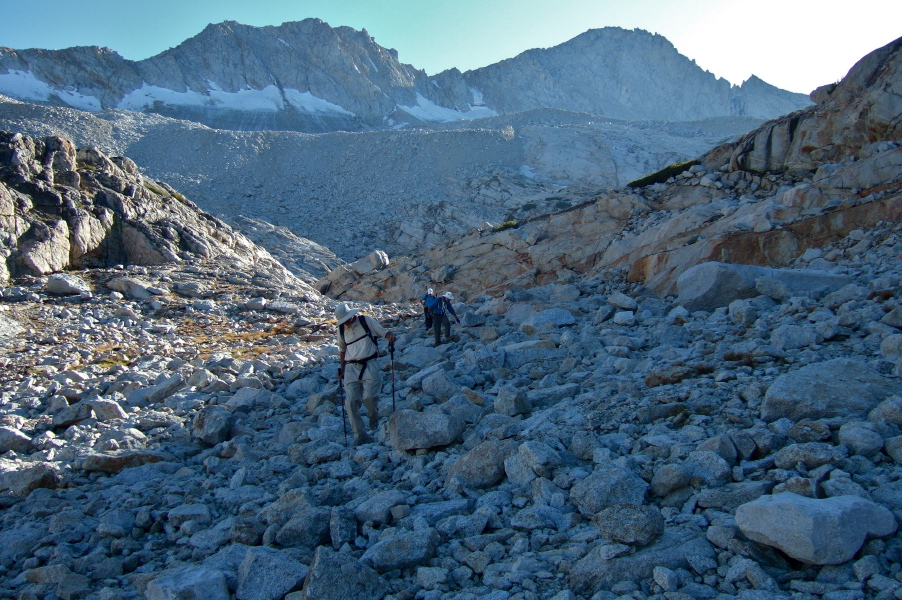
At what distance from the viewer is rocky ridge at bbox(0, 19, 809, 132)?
→ 89812mm

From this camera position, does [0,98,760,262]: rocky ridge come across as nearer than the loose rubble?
No

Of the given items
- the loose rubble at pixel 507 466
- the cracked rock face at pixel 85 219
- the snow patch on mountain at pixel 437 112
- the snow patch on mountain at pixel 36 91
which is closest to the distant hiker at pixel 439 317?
the loose rubble at pixel 507 466

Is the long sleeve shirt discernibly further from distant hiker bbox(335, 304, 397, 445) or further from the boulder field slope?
the boulder field slope

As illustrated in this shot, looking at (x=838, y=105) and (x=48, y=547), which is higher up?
(x=838, y=105)

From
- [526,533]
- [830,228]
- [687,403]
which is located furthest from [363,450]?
[830,228]

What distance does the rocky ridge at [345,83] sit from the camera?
89812mm

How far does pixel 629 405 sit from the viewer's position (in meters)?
5.50

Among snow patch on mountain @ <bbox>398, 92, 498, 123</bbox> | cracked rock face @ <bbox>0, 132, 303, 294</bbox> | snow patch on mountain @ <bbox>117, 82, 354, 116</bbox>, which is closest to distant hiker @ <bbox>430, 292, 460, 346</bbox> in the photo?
cracked rock face @ <bbox>0, 132, 303, 294</bbox>

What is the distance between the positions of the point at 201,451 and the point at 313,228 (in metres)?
32.4

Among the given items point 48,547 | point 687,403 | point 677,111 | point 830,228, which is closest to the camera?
point 48,547

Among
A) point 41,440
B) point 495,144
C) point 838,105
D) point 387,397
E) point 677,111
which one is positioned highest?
point 677,111

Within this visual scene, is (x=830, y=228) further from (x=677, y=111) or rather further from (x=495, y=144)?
(x=677, y=111)

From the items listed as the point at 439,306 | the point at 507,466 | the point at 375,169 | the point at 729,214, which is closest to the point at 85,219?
the point at 439,306

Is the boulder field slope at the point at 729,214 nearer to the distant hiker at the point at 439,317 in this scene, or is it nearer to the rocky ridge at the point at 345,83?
the distant hiker at the point at 439,317
